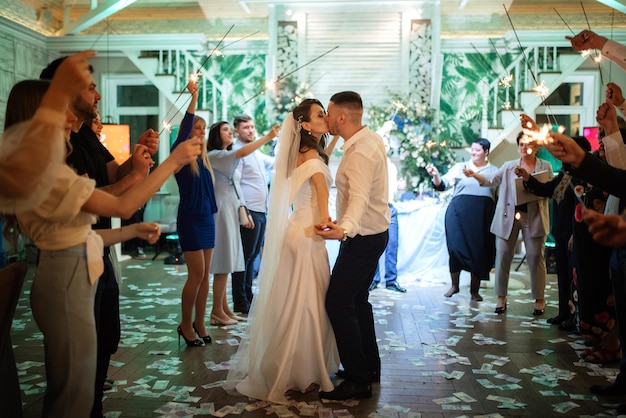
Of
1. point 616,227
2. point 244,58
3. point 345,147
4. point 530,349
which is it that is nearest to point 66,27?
point 244,58

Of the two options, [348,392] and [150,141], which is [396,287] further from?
[150,141]

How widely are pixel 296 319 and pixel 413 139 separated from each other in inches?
220

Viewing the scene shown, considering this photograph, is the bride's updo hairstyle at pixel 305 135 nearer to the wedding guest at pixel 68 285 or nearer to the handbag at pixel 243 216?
the wedding guest at pixel 68 285

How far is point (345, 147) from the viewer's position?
3385 millimetres

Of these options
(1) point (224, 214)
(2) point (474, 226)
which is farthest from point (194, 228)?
(2) point (474, 226)

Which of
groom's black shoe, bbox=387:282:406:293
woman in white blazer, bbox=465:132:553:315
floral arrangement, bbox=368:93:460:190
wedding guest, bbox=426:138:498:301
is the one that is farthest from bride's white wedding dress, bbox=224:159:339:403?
floral arrangement, bbox=368:93:460:190

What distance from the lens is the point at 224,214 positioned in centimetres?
497

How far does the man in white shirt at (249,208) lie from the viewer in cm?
552

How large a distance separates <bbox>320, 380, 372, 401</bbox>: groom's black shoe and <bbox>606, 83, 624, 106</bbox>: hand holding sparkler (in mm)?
2133

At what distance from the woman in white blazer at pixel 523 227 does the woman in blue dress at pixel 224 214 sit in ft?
7.52

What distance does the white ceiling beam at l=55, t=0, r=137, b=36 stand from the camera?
8.91 meters

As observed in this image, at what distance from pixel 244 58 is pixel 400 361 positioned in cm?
783

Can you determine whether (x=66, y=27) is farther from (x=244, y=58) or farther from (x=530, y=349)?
(x=530, y=349)

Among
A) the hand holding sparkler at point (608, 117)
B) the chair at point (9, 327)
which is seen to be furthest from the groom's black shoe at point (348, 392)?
the hand holding sparkler at point (608, 117)
